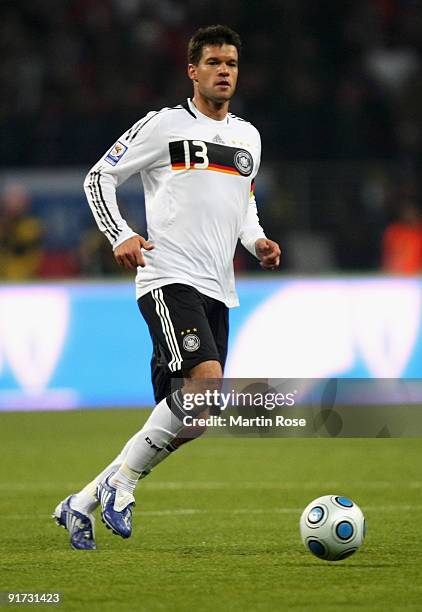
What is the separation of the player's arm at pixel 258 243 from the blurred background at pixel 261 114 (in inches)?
320

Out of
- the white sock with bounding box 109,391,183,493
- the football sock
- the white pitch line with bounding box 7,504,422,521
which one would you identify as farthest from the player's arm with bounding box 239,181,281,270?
the white pitch line with bounding box 7,504,422,521

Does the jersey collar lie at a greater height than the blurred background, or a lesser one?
greater

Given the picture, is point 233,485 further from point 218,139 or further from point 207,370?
point 218,139

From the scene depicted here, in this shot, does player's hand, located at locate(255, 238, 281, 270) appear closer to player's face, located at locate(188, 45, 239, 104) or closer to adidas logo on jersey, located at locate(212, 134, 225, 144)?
adidas logo on jersey, located at locate(212, 134, 225, 144)

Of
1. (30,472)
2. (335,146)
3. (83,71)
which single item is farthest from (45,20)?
(30,472)

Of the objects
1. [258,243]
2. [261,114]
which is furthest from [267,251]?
[261,114]

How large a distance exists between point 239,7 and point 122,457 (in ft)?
44.2

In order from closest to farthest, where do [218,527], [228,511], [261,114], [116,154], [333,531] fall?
[333,531] < [116,154] < [218,527] < [228,511] < [261,114]

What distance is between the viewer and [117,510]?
5.54 meters

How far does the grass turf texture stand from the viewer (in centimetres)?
466

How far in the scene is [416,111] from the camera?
1716 centimetres

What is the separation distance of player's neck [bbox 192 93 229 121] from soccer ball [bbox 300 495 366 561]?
1778 mm

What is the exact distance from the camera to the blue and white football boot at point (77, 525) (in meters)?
5.78

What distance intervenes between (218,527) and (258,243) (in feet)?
4.79
